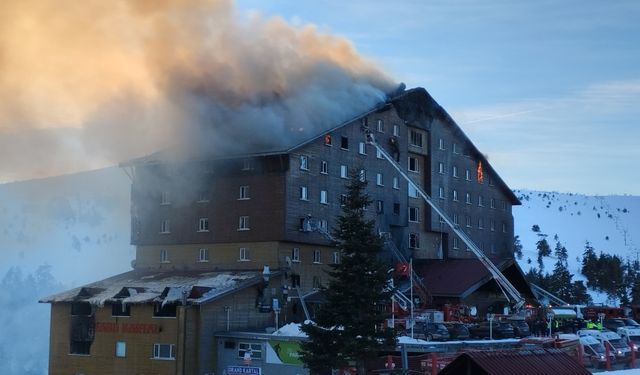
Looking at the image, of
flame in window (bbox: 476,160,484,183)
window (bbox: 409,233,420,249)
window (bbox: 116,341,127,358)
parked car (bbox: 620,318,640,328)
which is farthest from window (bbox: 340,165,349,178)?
parked car (bbox: 620,318,640,328)

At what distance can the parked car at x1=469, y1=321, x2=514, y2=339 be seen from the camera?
172 feet

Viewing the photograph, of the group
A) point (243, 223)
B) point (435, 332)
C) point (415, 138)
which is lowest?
point (435, 332)

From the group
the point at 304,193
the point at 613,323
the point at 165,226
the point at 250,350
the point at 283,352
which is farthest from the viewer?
→ the point at 613,323

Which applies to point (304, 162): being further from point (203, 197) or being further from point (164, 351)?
point (164, 351)

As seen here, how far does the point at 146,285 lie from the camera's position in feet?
179

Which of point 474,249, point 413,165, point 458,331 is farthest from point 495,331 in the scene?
point 413,165

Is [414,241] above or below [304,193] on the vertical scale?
below

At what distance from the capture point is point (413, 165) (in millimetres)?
68500

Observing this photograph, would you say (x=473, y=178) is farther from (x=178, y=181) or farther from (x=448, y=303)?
(x=178, y=181)

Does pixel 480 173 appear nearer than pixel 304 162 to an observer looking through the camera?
No

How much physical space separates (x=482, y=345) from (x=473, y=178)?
31.5 meters

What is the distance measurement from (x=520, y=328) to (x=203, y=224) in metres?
21.7

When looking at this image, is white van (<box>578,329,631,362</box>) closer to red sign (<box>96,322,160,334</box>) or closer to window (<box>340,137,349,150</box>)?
window (<box>340,137,349,150</box>)

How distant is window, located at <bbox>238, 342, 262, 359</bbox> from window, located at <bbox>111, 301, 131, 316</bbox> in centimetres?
766
